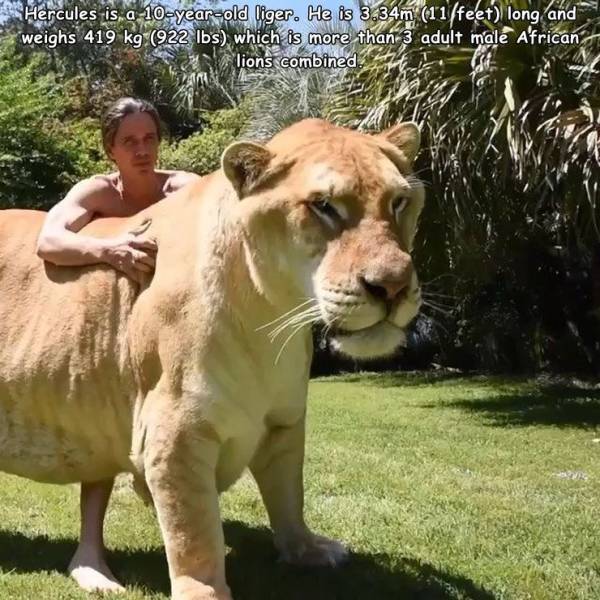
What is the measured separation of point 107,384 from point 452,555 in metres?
1.92

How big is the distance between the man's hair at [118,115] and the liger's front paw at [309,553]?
6.54 ft

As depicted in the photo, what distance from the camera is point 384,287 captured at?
2920 millimetres

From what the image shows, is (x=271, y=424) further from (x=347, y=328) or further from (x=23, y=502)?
(x=23, y=502)

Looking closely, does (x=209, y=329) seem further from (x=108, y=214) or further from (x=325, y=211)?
(x=108, y=214)

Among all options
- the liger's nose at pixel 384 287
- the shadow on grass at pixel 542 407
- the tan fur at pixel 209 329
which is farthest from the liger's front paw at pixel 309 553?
the shadow on grass at pixel 542 407

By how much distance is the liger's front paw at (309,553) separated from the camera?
4.17 meters

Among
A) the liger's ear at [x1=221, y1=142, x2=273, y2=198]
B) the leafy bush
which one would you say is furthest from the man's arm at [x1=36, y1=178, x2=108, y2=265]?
the leafy bush

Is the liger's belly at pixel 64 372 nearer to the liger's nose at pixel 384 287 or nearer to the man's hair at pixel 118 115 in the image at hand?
the man's hair at pixel 118 115

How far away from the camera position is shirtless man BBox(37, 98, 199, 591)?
12.3 feet

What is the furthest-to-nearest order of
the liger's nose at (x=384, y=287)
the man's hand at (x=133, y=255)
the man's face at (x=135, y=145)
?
the man's face at (x=135, y=145), the man's hand at (x=133, y=255), the liger's nose at (x=384, y=287)

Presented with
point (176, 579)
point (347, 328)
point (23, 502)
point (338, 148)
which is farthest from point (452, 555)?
point (23, 502)

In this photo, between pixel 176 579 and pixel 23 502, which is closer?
pixel 176 579

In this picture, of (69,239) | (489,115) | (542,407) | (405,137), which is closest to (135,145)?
(69,239)

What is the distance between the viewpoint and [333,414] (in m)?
11.2
